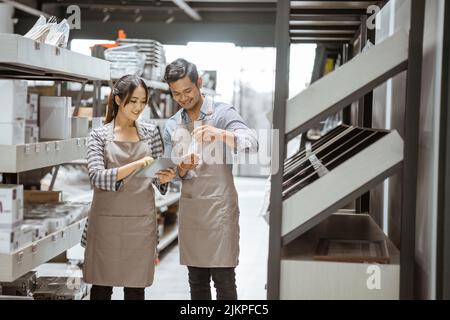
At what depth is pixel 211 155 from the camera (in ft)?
9.33

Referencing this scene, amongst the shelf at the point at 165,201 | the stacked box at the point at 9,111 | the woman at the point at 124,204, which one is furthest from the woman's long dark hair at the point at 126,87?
the shelf at the point at 165,201

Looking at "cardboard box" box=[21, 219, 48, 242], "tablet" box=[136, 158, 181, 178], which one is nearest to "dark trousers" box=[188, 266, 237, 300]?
"tablet" box=[136, 158, 181, 178]

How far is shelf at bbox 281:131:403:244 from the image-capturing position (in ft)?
6.82

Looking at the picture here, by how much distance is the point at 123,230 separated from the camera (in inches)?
111

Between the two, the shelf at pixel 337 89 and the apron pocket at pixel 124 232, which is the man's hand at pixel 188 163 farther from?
the shelf at pixel 337 89

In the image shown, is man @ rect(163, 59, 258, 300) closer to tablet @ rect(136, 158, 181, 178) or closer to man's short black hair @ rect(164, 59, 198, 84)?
man's short black hair @ rect(164, 59, 198, 84)

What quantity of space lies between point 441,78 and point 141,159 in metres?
1.26

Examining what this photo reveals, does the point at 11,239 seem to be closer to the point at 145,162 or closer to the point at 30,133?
the point at 30,133

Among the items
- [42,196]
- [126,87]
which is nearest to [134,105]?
[126,87]

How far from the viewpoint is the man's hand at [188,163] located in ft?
8.91

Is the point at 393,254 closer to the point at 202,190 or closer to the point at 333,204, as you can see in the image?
the point at 333,204

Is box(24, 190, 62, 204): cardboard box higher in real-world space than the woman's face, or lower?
lower

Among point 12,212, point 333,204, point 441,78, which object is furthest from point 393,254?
point 12,212

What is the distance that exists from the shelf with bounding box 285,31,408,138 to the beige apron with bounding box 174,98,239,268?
81cm
